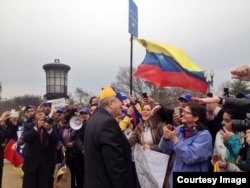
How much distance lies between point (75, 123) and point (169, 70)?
2175mm

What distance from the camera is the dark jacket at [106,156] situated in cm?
337

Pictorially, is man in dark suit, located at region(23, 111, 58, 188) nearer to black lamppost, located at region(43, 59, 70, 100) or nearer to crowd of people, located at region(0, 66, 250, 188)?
crowd of people, located at region(0, 66, 250, 188)

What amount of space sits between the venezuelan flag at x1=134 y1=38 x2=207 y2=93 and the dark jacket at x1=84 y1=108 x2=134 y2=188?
3.12 meters

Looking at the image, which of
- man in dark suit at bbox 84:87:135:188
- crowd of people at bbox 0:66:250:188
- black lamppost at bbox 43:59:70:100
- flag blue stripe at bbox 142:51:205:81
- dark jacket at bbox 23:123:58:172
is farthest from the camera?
black lamppost at bbox 43:59:70:100

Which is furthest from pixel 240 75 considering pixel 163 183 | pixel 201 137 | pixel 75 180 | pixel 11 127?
pixel 75 180

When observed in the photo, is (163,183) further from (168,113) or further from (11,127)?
(11,127)

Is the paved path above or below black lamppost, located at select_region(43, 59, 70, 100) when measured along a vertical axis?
below

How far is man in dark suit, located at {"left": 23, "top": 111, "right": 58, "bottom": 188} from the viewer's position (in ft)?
19.8

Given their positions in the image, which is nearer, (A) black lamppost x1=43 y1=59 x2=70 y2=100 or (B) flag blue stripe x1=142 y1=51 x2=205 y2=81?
(B) flag blue stripe x1=142 y1=51 x2=205 y2=81

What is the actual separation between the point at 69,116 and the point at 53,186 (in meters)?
1.61

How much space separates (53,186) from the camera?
660 cm

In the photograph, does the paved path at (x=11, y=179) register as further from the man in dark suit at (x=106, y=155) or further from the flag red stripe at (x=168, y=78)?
the man in dark suit at (x=106, y=155)

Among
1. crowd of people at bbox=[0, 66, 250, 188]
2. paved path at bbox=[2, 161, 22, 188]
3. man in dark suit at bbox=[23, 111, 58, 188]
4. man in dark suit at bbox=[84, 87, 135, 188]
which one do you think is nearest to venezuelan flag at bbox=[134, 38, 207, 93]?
crowd of people at bbox=[0, 66, 250, 188]

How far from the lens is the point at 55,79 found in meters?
12.4
